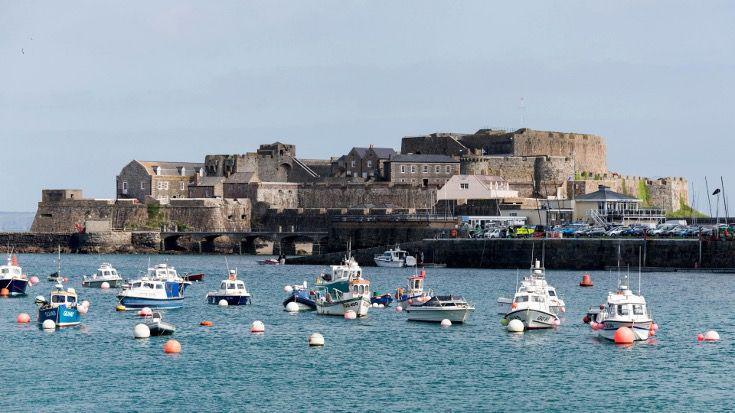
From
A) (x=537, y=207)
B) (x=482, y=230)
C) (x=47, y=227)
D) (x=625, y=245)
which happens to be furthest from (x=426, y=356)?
(x=47, y=227)

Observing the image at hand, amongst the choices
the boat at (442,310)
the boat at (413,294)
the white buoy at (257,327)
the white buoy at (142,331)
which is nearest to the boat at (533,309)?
the boat at (442,310)

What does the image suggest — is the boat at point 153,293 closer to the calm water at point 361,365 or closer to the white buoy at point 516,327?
the calm water at point 361,365

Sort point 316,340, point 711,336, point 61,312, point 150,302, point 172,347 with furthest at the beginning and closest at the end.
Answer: point 150,302 → point 61,312 → point 711,336 → point 316,340 → point 172,347

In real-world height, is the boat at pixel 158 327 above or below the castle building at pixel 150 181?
below

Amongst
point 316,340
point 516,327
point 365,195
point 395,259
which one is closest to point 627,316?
point 516,327

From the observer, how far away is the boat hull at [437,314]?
5538 centimetres

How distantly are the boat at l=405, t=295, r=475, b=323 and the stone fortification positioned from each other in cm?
6385

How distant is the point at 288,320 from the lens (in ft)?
190

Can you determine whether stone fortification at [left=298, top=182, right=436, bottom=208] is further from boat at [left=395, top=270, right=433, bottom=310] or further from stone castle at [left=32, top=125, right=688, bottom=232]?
boat at [left=395, top=270, right=433, bottom=310]

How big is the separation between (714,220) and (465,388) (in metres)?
76.2

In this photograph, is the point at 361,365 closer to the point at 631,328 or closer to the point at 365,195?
the point at 631,328

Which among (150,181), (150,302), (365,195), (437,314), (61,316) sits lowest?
(61,316)

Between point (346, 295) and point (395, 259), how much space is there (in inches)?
→ 1402

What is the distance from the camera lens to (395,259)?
95438mm
